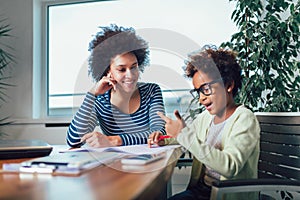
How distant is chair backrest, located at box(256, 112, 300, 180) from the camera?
1.16 m

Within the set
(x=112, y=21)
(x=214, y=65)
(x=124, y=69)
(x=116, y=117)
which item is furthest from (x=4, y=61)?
(x=214, y=65)

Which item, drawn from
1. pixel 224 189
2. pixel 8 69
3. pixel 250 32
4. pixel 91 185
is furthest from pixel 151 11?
pixel 91 185

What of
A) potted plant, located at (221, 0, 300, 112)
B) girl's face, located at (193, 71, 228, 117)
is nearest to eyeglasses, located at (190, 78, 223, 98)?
girl's face, located at (193, 71, 228, 117)

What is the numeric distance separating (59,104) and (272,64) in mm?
1654

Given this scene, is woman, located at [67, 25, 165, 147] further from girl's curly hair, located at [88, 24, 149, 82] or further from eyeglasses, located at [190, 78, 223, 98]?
eyeglasses, located at [190, 78, 223, 98]

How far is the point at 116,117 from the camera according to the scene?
153 centimetres

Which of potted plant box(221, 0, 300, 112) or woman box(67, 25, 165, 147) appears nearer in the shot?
woman box(67, 25, 165, 147)

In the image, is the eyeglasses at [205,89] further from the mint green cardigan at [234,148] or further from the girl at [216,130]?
the mint green cardigan at [234,148]

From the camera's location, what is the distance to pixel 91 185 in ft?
1.84

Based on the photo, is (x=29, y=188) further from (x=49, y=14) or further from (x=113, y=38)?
(x=49, y=14)

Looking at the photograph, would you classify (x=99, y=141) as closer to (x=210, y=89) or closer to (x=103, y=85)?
(x=103, y=85)

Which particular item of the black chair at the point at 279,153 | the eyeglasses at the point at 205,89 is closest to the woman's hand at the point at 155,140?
the eyeglasses at the point at 205,89

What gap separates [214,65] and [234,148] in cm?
36

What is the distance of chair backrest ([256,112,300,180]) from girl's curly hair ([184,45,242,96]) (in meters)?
0.21
